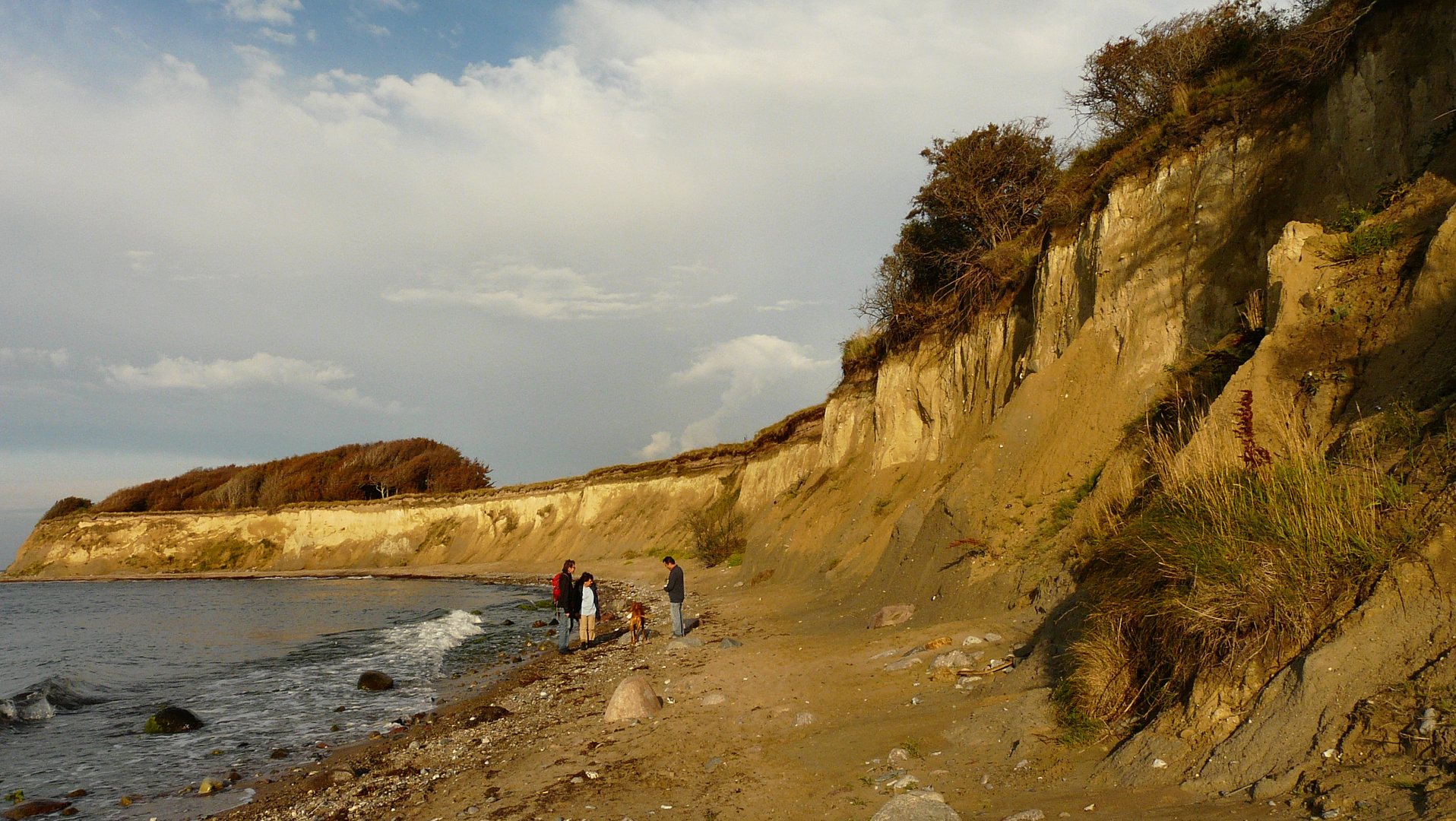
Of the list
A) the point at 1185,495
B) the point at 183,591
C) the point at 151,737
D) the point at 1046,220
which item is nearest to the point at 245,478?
the point at 183,591

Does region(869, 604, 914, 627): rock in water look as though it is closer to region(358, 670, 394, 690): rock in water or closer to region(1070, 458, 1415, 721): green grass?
region(1070, 458, 1415, 721): green grass

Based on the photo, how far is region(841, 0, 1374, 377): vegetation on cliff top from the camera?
1191 centimetres

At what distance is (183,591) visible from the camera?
154ft

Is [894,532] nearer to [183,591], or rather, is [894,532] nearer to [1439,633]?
[1439,633]

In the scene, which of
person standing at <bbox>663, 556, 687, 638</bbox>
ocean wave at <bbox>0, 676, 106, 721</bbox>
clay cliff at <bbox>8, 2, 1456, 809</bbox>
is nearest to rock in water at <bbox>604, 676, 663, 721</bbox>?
clay cliff at <bbox>8, 2, 1456, 809</bbox>

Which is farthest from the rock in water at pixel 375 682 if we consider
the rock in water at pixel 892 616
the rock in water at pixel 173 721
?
the rock in water at pixel 892 616

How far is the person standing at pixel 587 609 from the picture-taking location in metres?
16.8

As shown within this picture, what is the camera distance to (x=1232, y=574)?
4992 millimetres

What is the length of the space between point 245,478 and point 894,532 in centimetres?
8468

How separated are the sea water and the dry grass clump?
374 inches

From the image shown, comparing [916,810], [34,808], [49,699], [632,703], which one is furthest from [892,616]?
[49,699]

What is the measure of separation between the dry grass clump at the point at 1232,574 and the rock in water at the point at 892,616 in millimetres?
5755

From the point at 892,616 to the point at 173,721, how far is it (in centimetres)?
1171

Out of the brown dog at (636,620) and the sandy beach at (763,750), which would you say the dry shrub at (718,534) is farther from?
the sandy beach at (763,750)
